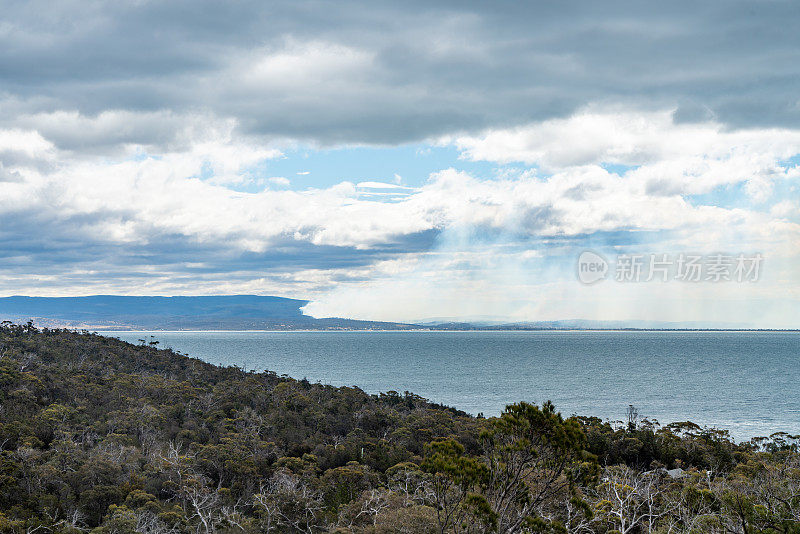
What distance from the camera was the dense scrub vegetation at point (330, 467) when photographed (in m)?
15.3

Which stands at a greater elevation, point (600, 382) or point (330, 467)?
point (330, 467)

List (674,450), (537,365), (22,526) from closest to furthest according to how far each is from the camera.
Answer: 1. (22,526)
2. (674,450)
3. (537,365)

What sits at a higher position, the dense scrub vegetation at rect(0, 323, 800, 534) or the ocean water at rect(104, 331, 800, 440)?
the dense scrub vegetation at rect(0, 323, 800, 534)

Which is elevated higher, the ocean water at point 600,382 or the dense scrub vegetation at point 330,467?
the dense scrub vegetation at point 330,467

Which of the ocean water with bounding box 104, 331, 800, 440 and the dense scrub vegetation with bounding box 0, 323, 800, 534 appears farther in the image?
the ocean water with bounding box 104, 331, 800, 440

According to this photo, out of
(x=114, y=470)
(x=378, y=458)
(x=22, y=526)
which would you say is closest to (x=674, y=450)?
(x=378, y=458)

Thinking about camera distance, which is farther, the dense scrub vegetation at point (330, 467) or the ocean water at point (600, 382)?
the ocean water at point (600, 382)

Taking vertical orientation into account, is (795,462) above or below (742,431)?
above

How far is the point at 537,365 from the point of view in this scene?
411 feet

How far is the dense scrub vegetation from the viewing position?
1532 cm

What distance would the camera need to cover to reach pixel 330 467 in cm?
3641

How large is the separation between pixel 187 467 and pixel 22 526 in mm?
10119

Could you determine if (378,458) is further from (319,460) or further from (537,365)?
(537,365)

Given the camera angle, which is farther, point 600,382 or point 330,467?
point 600,382
